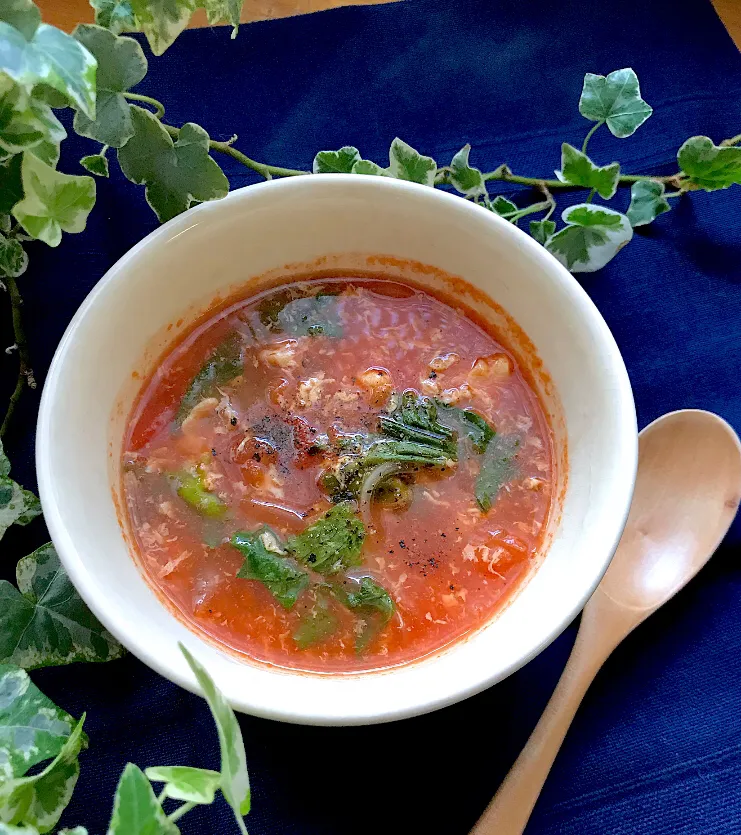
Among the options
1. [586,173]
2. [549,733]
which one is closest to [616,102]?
[586,173]

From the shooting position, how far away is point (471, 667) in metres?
1.09

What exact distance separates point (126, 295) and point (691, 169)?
1101 mm

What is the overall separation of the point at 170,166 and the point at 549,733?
3.46ft

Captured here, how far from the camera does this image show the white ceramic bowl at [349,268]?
1059mm

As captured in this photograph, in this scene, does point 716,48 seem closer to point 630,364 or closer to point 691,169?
point 691,169

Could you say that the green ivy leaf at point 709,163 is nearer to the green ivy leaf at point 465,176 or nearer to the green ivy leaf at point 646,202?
the green ivy leaf at point 646,202

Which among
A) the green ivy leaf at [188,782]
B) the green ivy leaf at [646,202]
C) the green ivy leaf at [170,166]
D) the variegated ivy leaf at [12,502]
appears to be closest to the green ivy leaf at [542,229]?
the green ivy leaf at [646,202]

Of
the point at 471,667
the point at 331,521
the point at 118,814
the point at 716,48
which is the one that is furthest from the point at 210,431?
the point at 716,48

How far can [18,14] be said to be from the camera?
3.02 feet

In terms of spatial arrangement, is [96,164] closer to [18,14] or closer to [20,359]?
[20,359]

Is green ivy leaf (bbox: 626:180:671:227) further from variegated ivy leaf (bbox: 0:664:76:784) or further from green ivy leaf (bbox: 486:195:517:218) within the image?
variegated ivy leaf (bbox: 0:664:76:784)

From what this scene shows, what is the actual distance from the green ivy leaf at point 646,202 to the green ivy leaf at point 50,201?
1018 mm

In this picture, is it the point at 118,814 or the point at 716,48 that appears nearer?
the point at 118,814

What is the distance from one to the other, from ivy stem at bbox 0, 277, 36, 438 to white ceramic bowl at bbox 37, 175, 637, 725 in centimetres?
23
